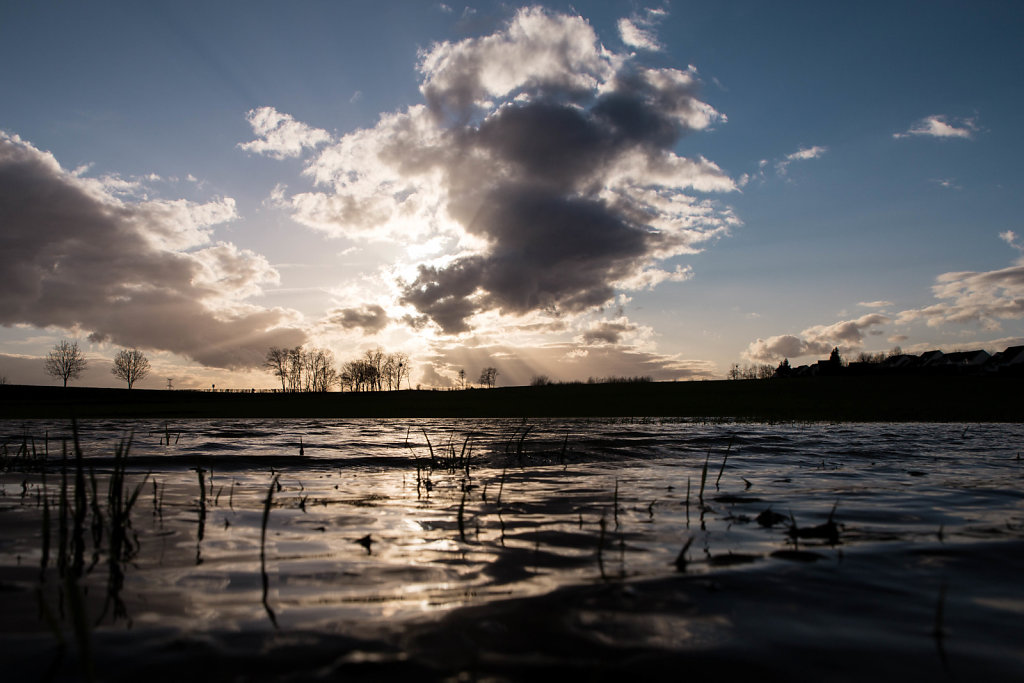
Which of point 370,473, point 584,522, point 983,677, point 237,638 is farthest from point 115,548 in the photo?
point 370,473

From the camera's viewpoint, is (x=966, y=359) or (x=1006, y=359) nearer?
(x=1006, y=359)

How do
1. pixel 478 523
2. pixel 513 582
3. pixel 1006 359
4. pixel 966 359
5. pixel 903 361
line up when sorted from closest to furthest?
pixel 513 582 → pixel 478 523 → pixel 1006 359 → pixel 966 359 → pixel 903 361

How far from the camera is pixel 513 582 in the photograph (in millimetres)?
3398

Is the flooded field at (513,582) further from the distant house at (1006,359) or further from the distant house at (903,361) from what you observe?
the distant house at (903,361)

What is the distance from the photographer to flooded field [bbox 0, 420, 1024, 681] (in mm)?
2354

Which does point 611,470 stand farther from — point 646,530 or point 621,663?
point 621,663

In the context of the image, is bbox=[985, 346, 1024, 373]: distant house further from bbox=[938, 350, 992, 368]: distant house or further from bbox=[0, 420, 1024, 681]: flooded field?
bbox=[0, 420, 1024, 681]: flooded field

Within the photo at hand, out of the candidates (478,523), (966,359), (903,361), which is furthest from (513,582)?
(903,361)

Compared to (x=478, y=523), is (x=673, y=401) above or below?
below

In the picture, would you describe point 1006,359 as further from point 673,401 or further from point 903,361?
point 673,401

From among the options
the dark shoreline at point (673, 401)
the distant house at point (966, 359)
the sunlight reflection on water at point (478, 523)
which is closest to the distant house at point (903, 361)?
the distant house at point (966, 359)

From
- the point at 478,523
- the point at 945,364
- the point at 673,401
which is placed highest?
the point at 945,364

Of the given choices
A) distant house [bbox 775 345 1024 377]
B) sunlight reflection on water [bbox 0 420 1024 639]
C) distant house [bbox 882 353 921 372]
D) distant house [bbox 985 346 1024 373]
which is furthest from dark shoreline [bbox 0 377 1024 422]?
distant house [bbox 882 353 921 372]

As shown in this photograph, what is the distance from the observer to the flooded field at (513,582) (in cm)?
235
